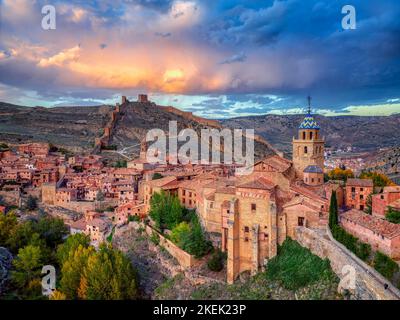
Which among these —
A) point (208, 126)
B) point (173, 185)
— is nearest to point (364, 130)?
point (208, 126)

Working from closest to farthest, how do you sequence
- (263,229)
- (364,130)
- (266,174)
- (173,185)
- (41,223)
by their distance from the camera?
(263,229), (266,174), (173,185), (41,223), (364,130)

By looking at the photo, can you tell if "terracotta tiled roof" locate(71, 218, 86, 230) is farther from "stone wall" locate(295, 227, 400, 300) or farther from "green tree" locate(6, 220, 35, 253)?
"stone wall" locate(295, 227, 400, 300)

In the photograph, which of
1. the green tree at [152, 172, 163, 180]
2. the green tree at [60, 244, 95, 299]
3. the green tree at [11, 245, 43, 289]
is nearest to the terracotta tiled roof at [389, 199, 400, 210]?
the green tree at [60, 244, 95, 299]

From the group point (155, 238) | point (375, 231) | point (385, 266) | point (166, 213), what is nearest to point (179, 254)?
point (155, 238)

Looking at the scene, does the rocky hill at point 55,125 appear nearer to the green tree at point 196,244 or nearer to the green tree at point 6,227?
the green tree at point 6,227

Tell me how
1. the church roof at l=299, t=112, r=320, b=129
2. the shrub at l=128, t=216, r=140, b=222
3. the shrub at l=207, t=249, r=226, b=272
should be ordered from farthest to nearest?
1. the shrub at l=128, t=216, r=140, b=222
2. the church roof at l=299, t=112, r=320, b=129
3. the shrub at l=207, t=249, r=226, b=272

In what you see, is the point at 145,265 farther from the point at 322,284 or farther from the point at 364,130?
the point at 364,130

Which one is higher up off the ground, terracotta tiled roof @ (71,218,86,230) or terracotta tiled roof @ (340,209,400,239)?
terracotta tiled roof @ (340,209,400,239)

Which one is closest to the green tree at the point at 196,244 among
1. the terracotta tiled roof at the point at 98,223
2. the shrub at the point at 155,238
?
the shrub at the point at 155,238
